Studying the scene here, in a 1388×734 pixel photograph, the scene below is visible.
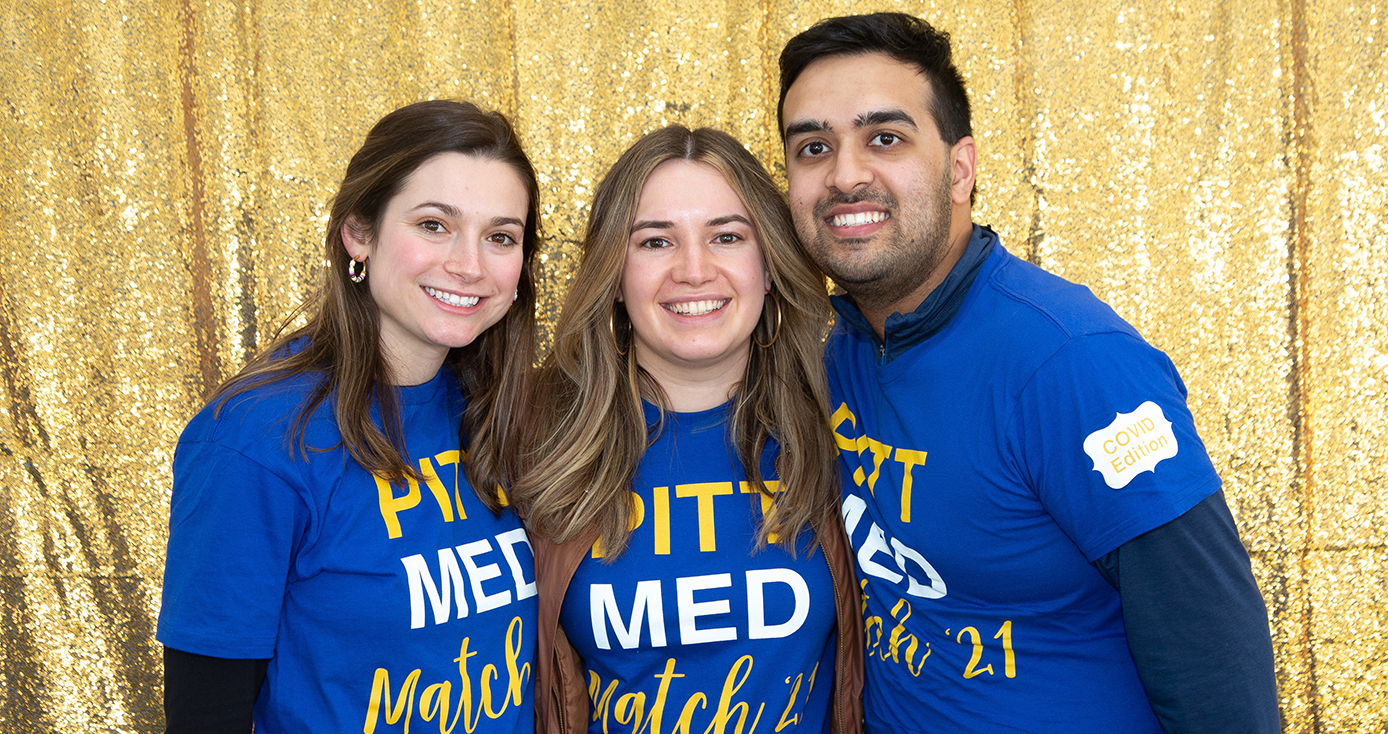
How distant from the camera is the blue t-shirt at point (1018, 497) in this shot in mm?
982

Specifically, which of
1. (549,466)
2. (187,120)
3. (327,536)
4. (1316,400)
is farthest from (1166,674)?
(187,120)

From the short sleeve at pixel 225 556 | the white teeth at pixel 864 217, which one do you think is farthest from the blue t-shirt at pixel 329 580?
the white teeth at pixel 864 217

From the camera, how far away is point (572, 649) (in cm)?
139

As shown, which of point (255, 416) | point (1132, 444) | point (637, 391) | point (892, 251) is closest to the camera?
point (1132, 444)

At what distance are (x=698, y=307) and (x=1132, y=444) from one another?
2.42 ft

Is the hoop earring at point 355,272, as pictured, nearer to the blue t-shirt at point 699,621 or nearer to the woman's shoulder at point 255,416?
the woman's shoulder at point 255,416

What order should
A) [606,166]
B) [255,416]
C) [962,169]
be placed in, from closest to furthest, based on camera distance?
[255,416], [962,169], [606,166]

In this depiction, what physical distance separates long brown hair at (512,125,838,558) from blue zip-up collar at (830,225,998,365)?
278mm

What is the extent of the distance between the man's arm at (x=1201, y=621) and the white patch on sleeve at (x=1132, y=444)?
0.08m

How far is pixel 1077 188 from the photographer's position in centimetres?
186

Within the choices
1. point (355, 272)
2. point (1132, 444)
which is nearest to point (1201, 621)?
point (1132, 444)

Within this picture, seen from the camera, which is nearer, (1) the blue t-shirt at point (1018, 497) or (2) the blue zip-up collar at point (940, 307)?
(1) the blue t-shirt at point (1018, 497)

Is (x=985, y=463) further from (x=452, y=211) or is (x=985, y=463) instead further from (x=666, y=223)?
(x=452, y=211)

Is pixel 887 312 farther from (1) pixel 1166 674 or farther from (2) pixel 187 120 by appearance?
(2) pixel 187 120
